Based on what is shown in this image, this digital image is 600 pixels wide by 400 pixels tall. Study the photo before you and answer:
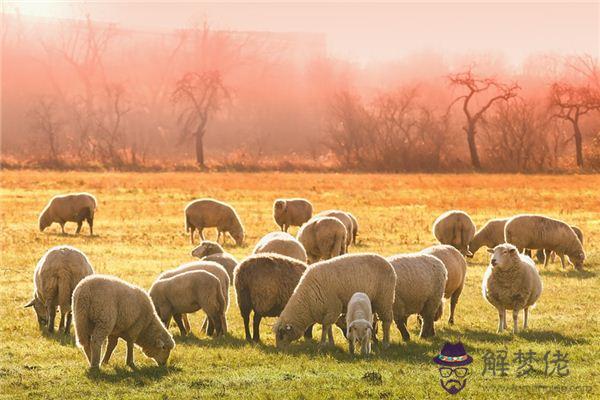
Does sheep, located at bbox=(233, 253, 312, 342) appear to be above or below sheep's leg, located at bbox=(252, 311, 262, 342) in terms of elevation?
above

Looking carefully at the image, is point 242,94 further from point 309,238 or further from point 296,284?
point 296,284

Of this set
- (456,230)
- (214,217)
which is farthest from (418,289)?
(214,217)

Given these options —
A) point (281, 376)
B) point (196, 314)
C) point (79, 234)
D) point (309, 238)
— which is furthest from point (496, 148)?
point (281, 376)

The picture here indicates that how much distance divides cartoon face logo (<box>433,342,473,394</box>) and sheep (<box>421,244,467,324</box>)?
8.59ft

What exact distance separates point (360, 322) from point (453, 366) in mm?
1357

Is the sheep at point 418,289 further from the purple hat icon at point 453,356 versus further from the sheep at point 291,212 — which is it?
the sheep at point 291,212

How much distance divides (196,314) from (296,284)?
3.27 metres

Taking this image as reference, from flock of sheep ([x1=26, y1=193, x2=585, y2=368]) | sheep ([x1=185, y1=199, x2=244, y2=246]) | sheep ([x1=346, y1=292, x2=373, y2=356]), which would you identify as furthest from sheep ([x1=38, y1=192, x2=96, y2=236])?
sheep ([x1=346, y1=292, x2=373, y2=356])

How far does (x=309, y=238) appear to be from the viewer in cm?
2156

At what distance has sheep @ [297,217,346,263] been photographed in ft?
70.4

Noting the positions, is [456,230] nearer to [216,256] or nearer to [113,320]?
[216,256]

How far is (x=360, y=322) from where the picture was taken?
12.7 metres

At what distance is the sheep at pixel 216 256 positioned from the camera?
18.1 m

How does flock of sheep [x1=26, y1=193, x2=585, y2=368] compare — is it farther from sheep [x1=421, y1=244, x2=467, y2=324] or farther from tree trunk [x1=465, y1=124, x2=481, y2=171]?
tree trunk [x1=465, y1=124, x2=481, y2=171]
